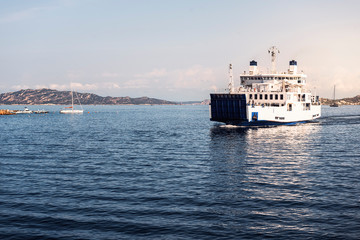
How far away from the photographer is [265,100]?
223 feet

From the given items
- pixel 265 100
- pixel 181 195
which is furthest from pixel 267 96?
pixel 181 195

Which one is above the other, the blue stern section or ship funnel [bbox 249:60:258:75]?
ship funnel [bbox 249:60:258:75]

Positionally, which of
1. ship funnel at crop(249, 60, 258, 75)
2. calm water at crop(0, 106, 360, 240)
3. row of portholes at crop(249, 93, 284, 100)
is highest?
ship funnel at crop(249, 60, 258, 75)

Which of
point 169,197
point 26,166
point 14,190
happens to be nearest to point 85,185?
point 14,190

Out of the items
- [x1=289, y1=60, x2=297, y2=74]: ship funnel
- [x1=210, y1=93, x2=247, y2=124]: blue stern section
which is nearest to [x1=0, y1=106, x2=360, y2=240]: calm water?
[x1=210, y1=93, x2=247, y2=124]: blue stern section

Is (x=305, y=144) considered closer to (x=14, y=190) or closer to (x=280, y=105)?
(x=280, y=105)

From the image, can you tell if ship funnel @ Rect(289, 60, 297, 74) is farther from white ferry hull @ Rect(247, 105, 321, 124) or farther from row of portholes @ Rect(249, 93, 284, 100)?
row of portholes @ Rect(249, 93, 284, 100)

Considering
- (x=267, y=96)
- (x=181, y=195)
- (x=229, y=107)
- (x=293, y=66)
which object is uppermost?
(x=293, y=66)

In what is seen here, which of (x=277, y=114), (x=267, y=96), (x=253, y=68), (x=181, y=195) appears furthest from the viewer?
(x=253, y=68)

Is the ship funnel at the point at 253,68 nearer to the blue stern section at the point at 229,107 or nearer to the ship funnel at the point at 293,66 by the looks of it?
the ship funnel at the point at 293,66

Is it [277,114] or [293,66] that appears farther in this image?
[293,66]

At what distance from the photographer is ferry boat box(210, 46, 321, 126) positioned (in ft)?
206

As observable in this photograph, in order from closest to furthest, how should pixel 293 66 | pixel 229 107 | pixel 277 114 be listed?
pixel 229 107, pixel 277 114, pixel 293 66

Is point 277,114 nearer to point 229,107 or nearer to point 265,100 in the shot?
point 265,100
